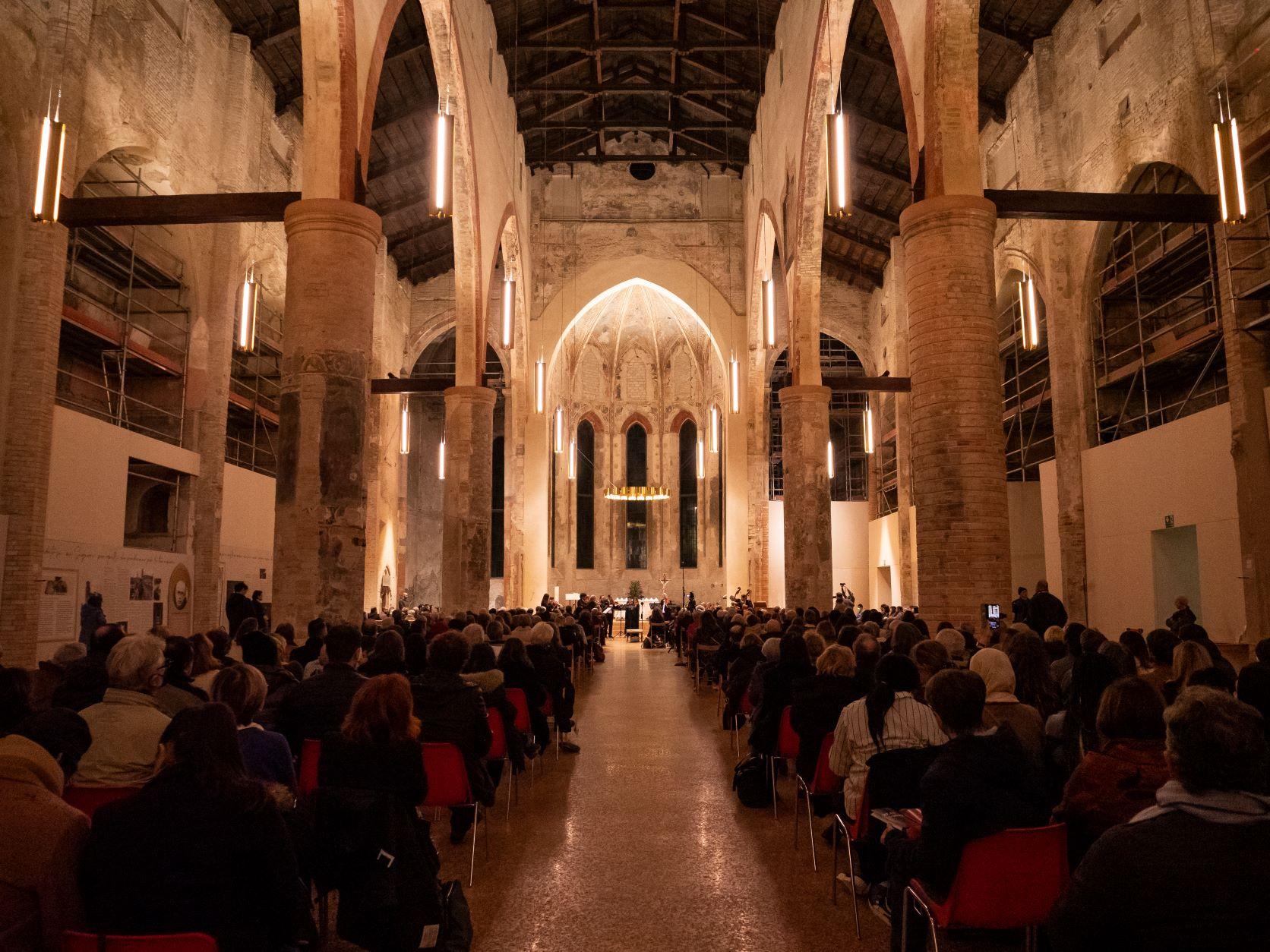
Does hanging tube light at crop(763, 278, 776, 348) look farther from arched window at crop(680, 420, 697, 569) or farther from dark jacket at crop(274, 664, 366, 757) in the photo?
arched window at crop(680, 420, 697, 569)

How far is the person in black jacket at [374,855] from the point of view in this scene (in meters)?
2.78

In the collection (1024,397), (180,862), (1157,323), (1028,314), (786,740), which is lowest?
(786,740)

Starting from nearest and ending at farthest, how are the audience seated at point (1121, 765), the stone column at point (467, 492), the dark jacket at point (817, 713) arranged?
1. the audience seated at point (1121, 765)
2. the dark jacket at point (817, 713)
3. the stone column at point (467, 492)

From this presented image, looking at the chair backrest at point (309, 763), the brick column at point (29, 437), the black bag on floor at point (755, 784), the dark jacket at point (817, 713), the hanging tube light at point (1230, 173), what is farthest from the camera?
the brick column at point (29, 437)

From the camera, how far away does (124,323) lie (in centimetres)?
1373

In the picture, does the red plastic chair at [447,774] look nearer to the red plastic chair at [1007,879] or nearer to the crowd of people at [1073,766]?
the crowd of people at [1073,766]

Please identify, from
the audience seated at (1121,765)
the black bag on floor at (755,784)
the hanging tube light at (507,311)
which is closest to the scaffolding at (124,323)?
the hanging tube light at (507,311)

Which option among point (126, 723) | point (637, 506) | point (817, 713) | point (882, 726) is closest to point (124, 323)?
point (126, 723)

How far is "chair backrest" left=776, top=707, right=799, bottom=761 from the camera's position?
17.4 ft

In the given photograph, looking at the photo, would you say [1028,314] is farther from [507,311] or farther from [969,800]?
[969,800]

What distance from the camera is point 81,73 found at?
10.6 m

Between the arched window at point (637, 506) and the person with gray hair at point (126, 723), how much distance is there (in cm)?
2723

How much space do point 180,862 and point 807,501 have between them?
1365 centimetres

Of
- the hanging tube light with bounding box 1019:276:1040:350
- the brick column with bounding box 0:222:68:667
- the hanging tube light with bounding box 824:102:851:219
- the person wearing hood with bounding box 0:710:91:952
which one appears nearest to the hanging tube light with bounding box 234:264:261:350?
→ the brick column with bounding box 0:222:68:667
